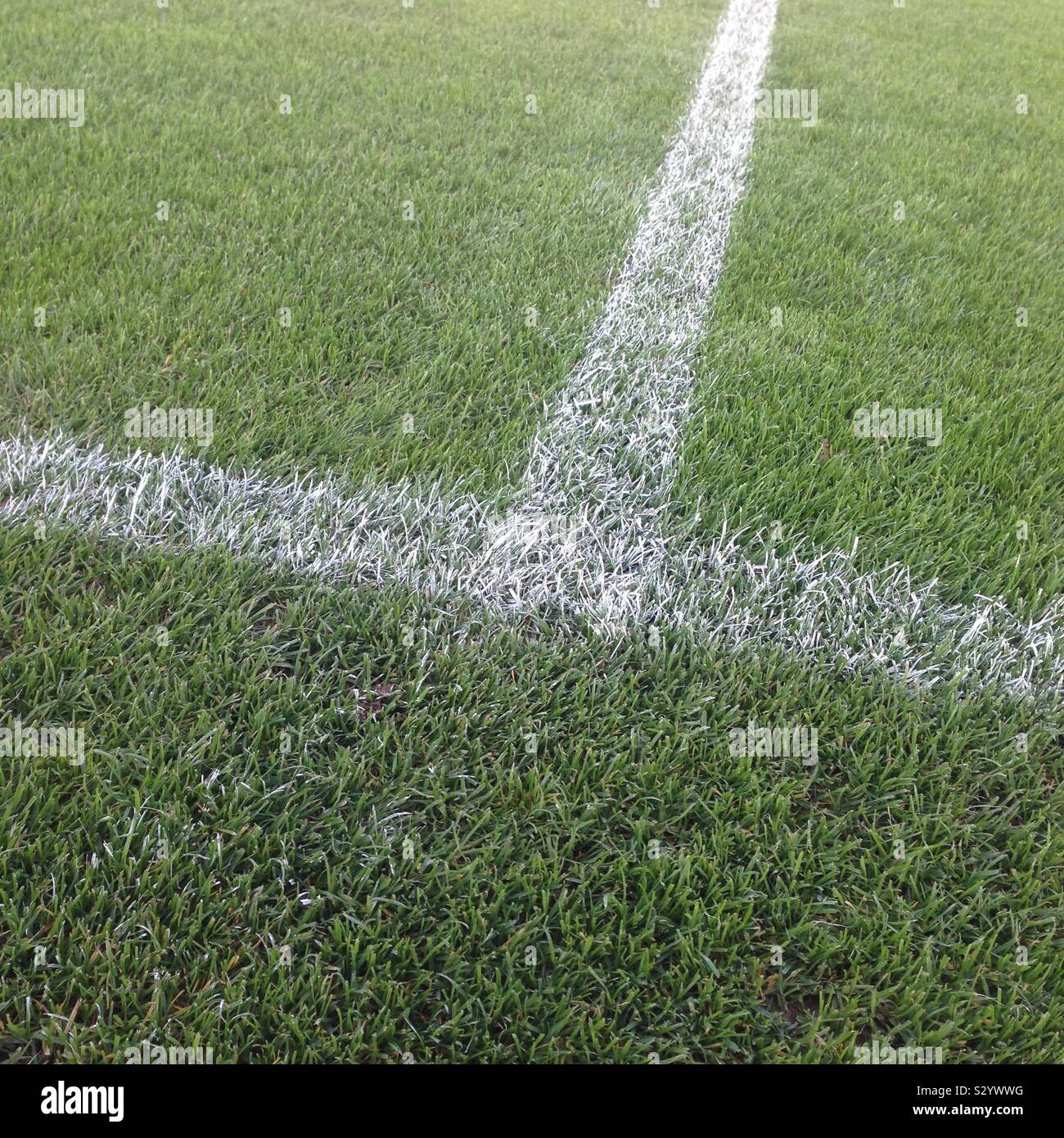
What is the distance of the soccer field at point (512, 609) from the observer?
1262 millimetres

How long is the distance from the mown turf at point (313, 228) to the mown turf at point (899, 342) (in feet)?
1.85

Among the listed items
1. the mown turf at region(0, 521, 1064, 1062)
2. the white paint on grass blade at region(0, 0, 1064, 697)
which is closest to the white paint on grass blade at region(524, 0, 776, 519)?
the white paint on grass blade at region(0, 0, 1064, 697)

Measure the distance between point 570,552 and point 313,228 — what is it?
1866 mm

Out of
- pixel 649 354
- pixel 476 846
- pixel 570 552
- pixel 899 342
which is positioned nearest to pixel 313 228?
pixel 649 354

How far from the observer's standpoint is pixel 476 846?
142cm

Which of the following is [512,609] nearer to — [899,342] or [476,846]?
[476,846]

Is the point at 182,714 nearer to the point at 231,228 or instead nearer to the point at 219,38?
the point at 231,228

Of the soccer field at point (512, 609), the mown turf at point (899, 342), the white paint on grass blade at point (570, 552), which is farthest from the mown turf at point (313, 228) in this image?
the mown turf at point (899, 342)

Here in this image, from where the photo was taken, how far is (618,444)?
2.34 meters

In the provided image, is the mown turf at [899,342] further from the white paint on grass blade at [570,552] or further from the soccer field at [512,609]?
the white paint on grass blade at [570,552]

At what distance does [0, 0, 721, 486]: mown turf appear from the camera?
2.29 metres

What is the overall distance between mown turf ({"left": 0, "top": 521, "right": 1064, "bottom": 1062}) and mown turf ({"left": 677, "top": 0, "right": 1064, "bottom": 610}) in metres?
0.56
